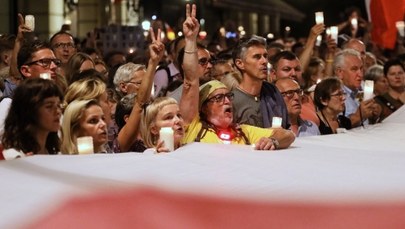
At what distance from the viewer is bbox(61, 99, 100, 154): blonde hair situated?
565 cm

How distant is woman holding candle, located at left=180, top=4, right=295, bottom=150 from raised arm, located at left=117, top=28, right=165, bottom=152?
0.28 meters

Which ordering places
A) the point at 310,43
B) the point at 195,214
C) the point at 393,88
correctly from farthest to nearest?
the point at 393,88 → the point at 310,43 → the point at 195,214

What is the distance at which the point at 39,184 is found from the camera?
3.99 meters

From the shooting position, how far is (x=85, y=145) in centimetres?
533

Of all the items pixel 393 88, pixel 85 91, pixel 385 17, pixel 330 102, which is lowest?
pixel 393 88

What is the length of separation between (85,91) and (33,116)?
94 cm

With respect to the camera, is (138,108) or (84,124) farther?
(138,108)

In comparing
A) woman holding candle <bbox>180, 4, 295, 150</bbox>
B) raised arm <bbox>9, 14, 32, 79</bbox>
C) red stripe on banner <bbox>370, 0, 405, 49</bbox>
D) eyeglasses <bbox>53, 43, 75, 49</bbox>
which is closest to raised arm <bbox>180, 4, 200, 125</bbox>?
woman holding candle <bbox>180, 4, 295, 150</bbox>

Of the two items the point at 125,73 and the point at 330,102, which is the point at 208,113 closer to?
the point at 125,73

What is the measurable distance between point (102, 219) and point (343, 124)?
5.25 meters

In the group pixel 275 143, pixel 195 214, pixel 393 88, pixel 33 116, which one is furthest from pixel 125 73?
pixel 195 214

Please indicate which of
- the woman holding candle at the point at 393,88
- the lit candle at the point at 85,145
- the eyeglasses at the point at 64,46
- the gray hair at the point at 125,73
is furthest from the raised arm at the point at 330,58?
the lit candle at the point at 85,145

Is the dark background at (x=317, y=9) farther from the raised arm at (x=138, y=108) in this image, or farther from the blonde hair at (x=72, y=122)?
the blonde hair at (x=72, y=122)

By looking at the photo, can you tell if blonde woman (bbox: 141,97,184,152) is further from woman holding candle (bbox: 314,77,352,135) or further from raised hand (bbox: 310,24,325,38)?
raised hand (bbox: 310,24,325,38)
